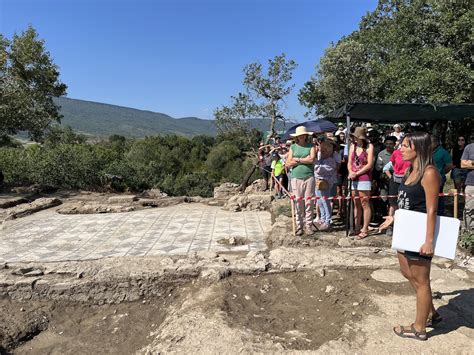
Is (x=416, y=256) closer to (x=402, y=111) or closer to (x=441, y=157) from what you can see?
(x=441, y=157)

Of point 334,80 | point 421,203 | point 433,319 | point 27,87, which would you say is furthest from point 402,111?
point 27,87

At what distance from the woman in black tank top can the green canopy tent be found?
2835mm

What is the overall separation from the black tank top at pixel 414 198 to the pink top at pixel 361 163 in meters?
2.79

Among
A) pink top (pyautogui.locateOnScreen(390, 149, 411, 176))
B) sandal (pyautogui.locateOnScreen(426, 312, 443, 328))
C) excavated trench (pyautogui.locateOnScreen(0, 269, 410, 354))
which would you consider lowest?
excavated trench (pyautogui.locateOnScreen(0, 269, 410, 354))

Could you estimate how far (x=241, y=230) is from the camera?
752 centimetres

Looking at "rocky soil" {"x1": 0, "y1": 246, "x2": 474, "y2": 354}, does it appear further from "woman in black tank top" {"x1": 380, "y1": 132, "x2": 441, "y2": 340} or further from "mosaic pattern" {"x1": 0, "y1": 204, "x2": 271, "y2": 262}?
"mosaic pattern" {"x1": 0, "y1": 204, "x2": 271, "y2": 262}

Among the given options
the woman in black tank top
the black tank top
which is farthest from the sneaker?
the black tank top

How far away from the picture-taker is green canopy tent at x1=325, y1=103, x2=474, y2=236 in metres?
6.11

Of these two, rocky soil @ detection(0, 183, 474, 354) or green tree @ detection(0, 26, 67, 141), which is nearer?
rocky soil @ detection(0, 183, 474, 354)

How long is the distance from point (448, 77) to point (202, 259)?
32.7 ft

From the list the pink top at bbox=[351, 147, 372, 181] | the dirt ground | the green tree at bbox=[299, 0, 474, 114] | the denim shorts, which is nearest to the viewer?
the dirt ground

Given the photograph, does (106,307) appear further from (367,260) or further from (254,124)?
(254,124)

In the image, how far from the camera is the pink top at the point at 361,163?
6008mm

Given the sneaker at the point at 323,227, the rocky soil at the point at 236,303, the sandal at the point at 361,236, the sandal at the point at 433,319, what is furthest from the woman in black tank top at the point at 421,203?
the sneaker at the point at 323,227
